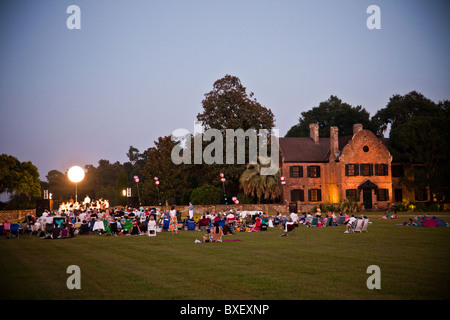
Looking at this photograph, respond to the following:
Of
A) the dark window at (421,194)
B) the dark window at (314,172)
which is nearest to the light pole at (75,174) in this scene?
the dark window at (314,172)

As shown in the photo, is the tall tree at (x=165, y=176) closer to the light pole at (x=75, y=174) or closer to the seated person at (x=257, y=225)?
the light pole at (x=75, y=174)

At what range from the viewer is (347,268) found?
40.4 ft

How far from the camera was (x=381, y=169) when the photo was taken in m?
54.1

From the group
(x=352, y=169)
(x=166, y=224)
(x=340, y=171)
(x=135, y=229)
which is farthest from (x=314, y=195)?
(x=135, y=229)

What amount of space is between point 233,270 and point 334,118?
233 feet

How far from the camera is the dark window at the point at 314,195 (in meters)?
55.8

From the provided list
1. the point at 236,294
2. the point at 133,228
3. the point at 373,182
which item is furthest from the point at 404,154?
the point at 236,294

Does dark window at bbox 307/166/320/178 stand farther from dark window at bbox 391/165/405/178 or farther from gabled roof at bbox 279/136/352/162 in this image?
dark window at bbox 391/165/405/178

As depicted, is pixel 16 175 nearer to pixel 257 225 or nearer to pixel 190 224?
pixel 190 224

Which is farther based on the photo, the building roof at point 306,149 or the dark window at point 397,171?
the dark window at point 397,171
